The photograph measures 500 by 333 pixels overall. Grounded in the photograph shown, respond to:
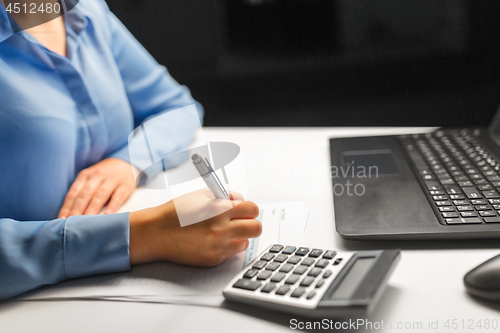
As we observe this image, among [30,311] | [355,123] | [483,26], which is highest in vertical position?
[483,26]

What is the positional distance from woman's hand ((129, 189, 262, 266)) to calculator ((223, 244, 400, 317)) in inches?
1.1

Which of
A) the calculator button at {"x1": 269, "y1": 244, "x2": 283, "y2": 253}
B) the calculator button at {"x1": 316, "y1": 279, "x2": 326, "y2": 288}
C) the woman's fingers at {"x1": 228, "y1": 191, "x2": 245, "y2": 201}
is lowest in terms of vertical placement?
the calculator button at {"x1": 269, "y1": 244, "x2": 283, "y2": 253}

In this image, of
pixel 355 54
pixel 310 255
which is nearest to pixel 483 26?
pixel 355 54

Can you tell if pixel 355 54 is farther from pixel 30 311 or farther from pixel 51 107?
pixel 30 311

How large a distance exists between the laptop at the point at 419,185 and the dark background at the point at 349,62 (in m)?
0.40

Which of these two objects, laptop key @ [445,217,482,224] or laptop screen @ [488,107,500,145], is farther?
laptop screen @ [488,107,500,145]

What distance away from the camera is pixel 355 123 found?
107 centimetres

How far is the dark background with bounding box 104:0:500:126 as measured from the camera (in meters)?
0.89

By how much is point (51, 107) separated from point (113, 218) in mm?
142

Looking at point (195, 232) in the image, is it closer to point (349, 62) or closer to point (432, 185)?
point (432, 185)

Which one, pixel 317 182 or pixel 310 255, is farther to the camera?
pixel 317 182

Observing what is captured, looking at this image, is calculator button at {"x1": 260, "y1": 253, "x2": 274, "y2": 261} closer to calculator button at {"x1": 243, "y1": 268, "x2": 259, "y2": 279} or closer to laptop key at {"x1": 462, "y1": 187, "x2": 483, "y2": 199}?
calculator button at {"x1": 243, "y1": 268, "x2": 259, "y2": 279}

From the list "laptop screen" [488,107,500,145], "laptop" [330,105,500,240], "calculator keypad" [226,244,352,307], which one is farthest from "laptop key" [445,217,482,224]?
"laptop screen" [488,107,500,145]

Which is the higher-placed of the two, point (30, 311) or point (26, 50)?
point (26, 50)
